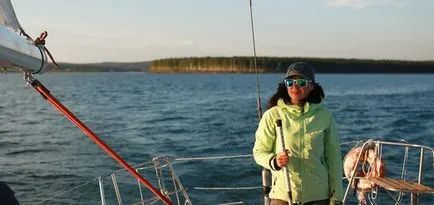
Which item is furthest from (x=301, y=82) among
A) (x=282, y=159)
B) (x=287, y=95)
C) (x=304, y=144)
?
(x=282, y=159)

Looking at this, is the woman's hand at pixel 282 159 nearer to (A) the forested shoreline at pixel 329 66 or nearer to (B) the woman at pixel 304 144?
(B) the woman at pixel 304 144

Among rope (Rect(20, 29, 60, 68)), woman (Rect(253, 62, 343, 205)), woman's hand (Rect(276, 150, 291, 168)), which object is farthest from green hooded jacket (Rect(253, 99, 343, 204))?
rope (Rect(20, 29, 60, 68))

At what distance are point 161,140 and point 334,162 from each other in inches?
758

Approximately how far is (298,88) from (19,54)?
1907mm

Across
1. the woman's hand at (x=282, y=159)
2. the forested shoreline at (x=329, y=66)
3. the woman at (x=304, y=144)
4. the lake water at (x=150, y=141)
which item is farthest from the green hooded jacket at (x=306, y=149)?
the forested shoreline at (x=329, y=66)

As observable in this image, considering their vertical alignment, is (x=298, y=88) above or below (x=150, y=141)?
above

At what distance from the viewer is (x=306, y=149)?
3.92 m

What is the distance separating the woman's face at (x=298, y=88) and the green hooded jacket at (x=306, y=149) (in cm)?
6

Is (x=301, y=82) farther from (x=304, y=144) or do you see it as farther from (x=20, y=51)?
(x=20, y=51)

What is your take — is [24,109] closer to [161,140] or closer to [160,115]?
[160,115]

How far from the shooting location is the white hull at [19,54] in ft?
9.84

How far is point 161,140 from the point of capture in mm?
22953

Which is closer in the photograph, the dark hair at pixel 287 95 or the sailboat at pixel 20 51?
the sailboat at pixel 20 51

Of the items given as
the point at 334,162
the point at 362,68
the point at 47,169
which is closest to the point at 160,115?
the point at 47,169
